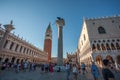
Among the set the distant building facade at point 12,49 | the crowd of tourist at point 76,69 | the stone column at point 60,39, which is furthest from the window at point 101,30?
the distant building facade at point 12,49

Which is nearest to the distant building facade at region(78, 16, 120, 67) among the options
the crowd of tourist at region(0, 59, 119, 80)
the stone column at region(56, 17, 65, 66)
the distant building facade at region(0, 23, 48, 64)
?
the crowd of tourist at region(0, 59, 119, 80)

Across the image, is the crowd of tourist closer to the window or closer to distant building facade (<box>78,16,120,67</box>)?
distant building facade (<box>78,16,120,67</box>)

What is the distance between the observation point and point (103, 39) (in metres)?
26.7

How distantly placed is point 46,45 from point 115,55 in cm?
4503

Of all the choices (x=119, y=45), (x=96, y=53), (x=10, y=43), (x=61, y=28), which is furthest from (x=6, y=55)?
(x=119, y=45)

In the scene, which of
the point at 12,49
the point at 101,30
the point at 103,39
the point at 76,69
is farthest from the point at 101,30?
the point at 12,49

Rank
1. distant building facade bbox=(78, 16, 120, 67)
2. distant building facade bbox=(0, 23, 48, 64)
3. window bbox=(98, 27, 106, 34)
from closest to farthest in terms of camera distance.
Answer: distant building facade bbox=(0, 23, 48, 64) → distant building facade bbox=(78, 16, 120, 67) → window bbox=(98, 27, 106, 34)

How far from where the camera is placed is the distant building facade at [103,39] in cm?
2402

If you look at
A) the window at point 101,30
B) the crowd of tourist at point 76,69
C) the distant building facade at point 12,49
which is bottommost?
the crowd of tourist at point 76,69

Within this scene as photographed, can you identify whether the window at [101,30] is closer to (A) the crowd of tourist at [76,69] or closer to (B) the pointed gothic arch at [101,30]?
(B) the pointed gothic arch at [101,30]

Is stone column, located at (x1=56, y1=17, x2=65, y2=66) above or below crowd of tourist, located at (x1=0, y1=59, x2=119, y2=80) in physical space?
above

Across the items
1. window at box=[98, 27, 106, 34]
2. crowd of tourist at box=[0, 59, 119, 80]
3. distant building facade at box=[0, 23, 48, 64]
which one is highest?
window at box=[98, 27, 106, 34]

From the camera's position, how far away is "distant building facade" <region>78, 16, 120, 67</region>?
24.0 m

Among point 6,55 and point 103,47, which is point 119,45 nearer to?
point 103,47
